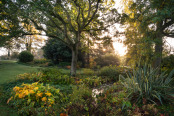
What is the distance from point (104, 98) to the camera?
3.08m

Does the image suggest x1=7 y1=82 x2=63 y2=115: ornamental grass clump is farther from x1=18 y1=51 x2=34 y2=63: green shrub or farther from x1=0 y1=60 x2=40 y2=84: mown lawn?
x1=18 y1=51 x2=34 y2=63: green shrub

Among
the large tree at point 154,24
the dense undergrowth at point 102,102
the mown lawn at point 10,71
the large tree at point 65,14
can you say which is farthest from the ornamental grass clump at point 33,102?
the large tree at point 154,24

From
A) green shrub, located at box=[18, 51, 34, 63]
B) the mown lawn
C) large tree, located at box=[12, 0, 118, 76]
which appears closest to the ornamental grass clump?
the mown lawn

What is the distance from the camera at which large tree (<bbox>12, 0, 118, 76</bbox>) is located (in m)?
5.71

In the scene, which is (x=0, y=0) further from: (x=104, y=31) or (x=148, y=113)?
(x=148, y=113)

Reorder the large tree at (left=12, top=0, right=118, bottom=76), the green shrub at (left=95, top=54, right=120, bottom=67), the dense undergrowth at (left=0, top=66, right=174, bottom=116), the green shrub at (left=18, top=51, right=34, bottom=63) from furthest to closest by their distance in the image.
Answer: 1. the green shrub at (left=18, top=51, right=34, bottom=63)
2. the green shrub at (left=95, top=54, right=120, bottom=67)
3. the large tree at (left=12, top=0, right=118, bottom=76)
4. the dense undergrowth at (left=0, top=66, right=174, bottom=116)

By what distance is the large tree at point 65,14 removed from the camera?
571 centimetres

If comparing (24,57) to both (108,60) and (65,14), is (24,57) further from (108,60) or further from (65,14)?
(108,60)

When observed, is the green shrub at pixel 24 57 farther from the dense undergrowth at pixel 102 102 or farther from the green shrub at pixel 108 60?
the dense undergrowth at pixel 102 102

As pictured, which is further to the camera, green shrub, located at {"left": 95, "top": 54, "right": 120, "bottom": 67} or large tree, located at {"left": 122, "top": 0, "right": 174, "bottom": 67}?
green shrub, located at {"left": 95, "top": 54, "right": 120, "bottom": 67}

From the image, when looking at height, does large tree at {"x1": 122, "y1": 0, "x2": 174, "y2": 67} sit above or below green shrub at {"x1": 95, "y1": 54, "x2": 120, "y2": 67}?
above

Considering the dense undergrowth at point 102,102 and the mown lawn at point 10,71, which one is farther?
the mown lawn at point 10,71

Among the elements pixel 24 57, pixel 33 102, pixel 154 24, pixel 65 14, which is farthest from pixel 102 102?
pixel 24 57

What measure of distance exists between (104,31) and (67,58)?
7551 mm
